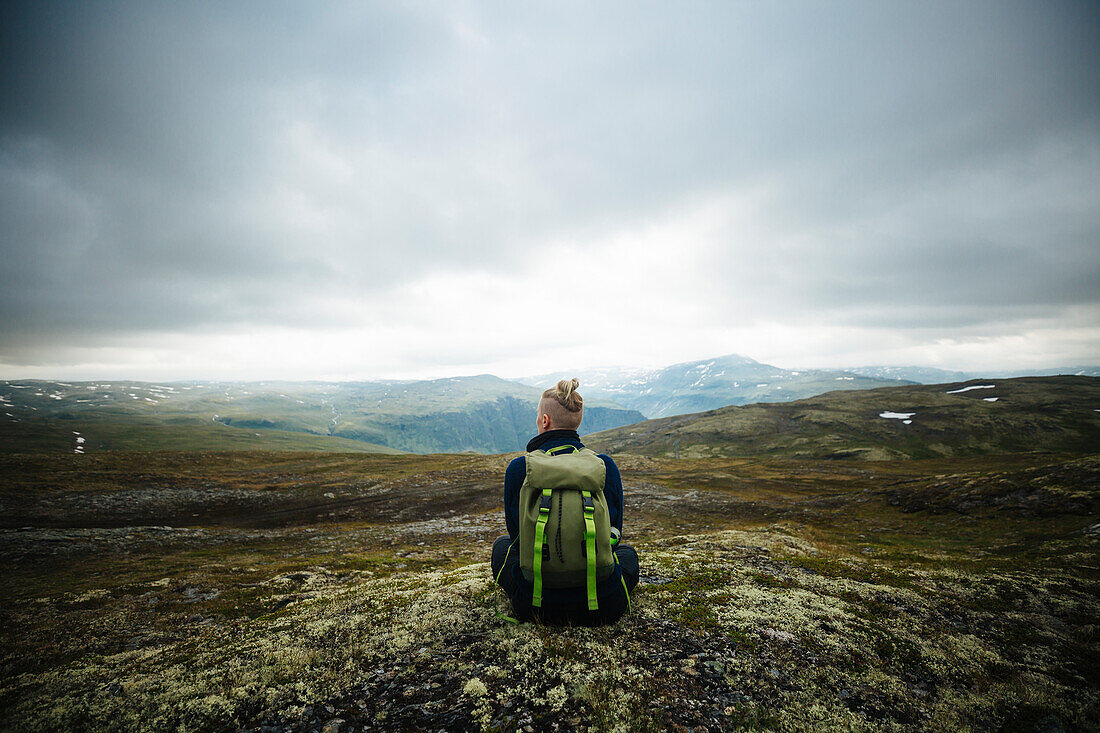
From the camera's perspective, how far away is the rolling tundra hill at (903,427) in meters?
122

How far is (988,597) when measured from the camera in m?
8.96

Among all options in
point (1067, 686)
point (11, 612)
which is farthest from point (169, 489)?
point (1067, 686)

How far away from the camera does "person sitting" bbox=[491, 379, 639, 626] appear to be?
6.04 metres

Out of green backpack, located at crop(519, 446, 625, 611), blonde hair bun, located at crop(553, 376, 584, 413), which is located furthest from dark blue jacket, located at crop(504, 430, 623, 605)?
blonde hair bun, located at crop(553, 376, 584, 413)

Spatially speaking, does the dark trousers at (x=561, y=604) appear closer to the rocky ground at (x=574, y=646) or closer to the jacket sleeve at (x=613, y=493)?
the rocky ground at (x=574, y=646)

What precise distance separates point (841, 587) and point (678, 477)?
51996mm

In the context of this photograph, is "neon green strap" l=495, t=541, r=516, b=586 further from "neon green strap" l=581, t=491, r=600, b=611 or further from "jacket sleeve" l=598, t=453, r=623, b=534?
"jacket sleeve" l=598, t=453, r=623, b=534

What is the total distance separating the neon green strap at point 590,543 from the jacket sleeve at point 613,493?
1104mm

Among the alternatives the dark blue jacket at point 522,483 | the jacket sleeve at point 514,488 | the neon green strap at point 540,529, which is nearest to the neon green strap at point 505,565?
the dark blue jacket at point 522,483

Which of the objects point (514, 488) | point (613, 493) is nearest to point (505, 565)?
point (514, 488)

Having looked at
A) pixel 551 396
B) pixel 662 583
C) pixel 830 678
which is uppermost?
pixel 551 396

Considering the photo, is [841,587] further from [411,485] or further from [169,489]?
[169,489]

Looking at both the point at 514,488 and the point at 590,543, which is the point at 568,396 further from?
the point at 590,543

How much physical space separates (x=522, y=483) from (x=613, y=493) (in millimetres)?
1794
